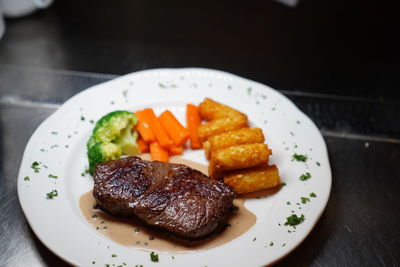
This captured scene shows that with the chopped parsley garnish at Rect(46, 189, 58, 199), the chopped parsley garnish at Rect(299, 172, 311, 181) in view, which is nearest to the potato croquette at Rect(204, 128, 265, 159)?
the chopped parsley garnish at Rect(299, 172, 311, 181)

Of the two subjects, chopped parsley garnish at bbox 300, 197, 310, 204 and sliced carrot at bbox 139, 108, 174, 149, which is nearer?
chopped parsley garnish at bbox 300, 197, 310, 204

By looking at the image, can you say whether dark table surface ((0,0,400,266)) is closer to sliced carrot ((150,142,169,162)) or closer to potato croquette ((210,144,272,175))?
potato croquette ((210,144,272,175))

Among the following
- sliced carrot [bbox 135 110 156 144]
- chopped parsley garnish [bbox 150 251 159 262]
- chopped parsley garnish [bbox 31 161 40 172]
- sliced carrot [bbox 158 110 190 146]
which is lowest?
chopped parsley garnish [bbox 31 161 40 172]

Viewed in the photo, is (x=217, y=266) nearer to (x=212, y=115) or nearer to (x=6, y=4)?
(x=212, y=115)

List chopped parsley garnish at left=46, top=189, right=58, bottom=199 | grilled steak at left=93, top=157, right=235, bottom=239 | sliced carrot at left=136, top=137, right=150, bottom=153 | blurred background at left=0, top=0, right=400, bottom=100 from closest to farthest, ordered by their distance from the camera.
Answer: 1. grilled steak at left=93, top=157, right=235, bottom=239
2. chopped parsley garnish at left=46, top=189, right=58, bottom=199
3. sliced carrot at left=136, top=137, right=150, bottom=153
4. blurred background at left=0, top=0, right=400, bottom=100

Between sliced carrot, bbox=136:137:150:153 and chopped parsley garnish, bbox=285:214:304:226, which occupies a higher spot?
chopped parsley garnish, bbox=285:214:304:226

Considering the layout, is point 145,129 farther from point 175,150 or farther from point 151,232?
point 151,232
